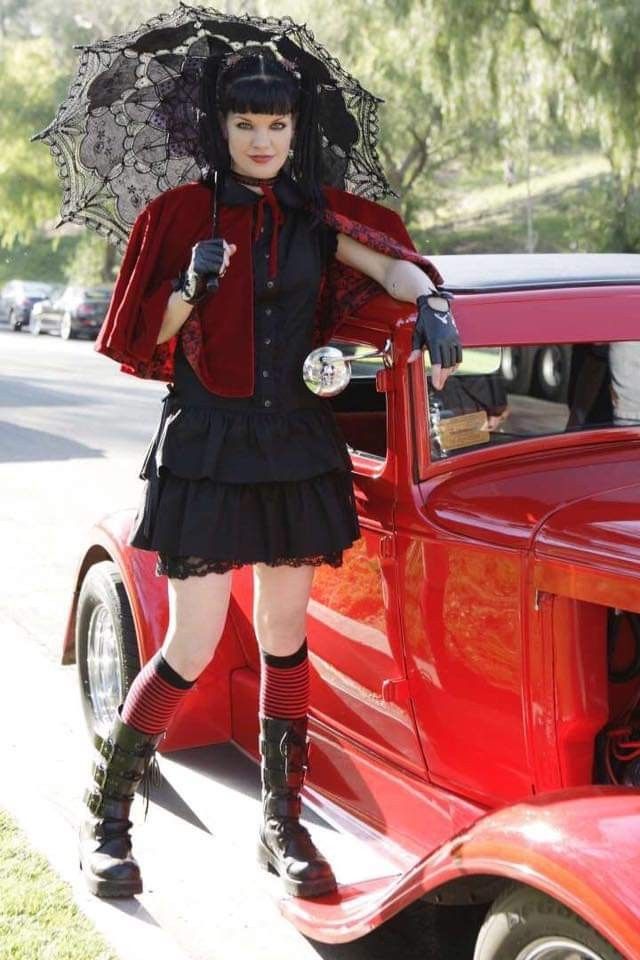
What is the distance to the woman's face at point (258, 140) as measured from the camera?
300cm

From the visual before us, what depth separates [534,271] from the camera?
352 cm

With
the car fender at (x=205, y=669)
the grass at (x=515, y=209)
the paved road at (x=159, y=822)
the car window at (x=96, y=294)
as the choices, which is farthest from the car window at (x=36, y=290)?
the car fender at (x=205, y=669)

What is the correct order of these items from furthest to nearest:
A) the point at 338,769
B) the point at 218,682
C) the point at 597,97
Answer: the point at 597,97 < the point at 218,682 < the point at 338,769

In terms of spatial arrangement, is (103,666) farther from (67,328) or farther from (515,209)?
(515,209)

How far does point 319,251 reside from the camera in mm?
3133

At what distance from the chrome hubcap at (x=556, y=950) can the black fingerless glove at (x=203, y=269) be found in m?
1.52

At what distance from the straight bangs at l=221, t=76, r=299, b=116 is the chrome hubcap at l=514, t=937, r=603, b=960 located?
1.90 m

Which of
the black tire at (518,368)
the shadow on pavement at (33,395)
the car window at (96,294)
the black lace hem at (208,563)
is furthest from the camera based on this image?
the car window at (96,294)

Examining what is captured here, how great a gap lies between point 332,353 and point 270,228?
14.3 inches

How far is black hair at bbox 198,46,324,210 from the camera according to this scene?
9.78 ft

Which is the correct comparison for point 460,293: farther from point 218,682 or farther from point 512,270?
point 218,682

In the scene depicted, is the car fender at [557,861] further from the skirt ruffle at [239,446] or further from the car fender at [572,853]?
the skirt ruffle at [239,446]

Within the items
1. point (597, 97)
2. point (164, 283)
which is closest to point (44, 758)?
point (164, 283)

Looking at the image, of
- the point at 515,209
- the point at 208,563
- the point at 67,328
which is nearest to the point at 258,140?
the point at 208,563
